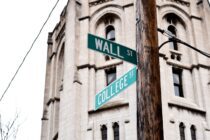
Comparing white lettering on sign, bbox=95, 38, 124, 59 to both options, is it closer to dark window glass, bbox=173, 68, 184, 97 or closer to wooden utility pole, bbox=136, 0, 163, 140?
wooden utility pole, bbox=136, 0, 163, 140

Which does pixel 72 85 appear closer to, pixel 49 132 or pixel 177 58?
pixel 49 132

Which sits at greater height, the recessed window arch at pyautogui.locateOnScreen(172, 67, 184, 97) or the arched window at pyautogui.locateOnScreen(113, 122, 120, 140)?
the recessed window arch at pyautogui.locateOnScreen(172, 67, 184, 97)

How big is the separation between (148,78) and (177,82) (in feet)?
55.8

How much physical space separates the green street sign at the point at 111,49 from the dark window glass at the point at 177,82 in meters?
15.9

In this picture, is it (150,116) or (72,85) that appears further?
(72,85)

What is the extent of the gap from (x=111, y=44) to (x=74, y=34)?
17491mm

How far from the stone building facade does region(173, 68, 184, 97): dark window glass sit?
4cm

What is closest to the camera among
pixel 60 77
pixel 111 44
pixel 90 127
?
pixel 111 44

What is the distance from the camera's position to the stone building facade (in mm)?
21266

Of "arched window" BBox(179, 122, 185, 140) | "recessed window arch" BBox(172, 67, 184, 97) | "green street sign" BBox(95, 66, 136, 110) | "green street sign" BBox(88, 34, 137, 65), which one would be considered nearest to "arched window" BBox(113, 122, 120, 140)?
"arched window" BBox(179, 122, 185, 140)

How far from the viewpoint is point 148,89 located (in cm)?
680

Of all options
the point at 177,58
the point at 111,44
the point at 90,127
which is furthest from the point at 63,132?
the point at 111,44

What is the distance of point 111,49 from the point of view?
7.59 meters

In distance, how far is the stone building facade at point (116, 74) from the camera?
21266 millimetres
